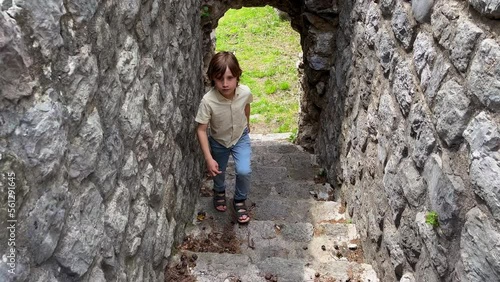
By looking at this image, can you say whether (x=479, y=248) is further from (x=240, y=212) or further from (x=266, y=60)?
(x=266, y=60)

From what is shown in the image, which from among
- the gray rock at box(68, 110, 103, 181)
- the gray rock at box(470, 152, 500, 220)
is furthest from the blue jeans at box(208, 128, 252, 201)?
the gray rock at box(470, 152, 500, 220)

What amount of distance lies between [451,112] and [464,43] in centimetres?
28

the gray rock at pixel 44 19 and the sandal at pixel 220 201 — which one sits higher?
the gray rock at pixel 44 19

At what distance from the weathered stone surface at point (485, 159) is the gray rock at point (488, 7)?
34 cm

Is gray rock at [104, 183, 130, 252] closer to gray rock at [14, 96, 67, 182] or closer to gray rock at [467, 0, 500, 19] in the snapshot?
gray rock at [14, 96, 67, 182]

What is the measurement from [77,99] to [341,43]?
364 cm

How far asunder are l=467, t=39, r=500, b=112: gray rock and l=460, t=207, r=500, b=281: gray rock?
41 centimetres

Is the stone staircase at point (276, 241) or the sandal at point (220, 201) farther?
the sandal at point (220, 201)

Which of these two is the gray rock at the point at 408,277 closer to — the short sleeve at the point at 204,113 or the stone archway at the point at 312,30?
the short sleeve at the point at 204,113

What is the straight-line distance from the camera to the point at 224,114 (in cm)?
323

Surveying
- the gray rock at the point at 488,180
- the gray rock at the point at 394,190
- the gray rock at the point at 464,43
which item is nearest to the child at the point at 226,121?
the gray rock at the point at 394,190

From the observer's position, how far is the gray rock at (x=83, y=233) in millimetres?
1508

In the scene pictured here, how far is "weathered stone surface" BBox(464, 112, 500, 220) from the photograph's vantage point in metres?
1.50

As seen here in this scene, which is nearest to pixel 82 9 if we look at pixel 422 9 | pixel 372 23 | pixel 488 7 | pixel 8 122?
pixel 8 122
